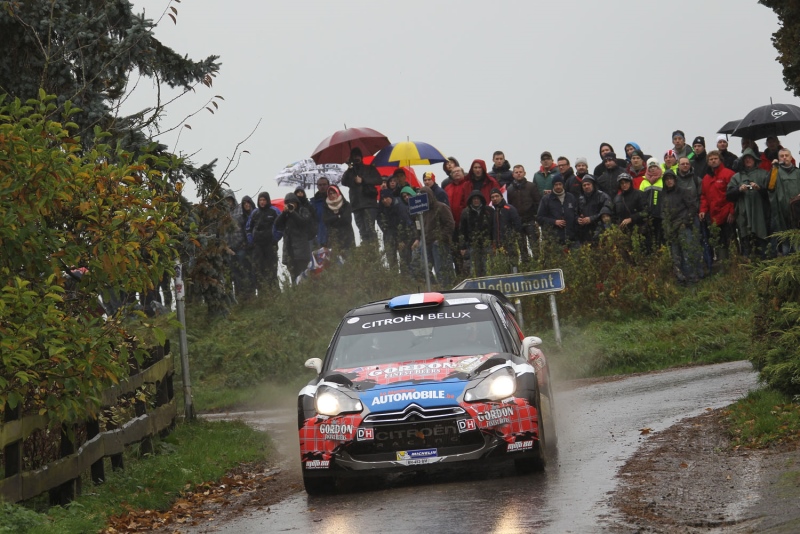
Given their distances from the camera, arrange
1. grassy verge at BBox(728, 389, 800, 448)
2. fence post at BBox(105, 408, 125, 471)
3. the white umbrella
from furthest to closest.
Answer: the white umbrella
fence post at BBox(105, 408, 125, 471)
grassy verge at BBox(728, 389, 800, 448)

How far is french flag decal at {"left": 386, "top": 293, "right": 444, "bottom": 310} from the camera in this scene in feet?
42.4

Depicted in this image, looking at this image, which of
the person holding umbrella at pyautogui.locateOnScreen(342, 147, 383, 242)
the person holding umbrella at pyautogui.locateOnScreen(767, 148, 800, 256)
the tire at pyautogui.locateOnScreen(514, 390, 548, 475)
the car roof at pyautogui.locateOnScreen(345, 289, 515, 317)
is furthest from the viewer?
the person holding umbrella at pyautogui.locateOnScreen(342, 147, 383, 242)

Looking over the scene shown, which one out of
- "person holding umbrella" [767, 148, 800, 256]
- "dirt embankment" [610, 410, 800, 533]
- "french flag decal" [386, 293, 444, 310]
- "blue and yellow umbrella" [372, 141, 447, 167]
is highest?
"blue and yellow umbrella" [372, 141, 447, 167]

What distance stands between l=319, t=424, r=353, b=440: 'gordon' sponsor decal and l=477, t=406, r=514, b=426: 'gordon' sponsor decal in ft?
3.63

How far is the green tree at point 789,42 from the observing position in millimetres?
19766

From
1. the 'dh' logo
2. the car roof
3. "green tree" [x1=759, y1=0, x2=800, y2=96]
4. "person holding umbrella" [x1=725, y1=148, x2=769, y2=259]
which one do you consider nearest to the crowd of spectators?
"person holding umbrella" [x1=725, y1=148, x2=769, y2=259]

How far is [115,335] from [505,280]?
10744 mm

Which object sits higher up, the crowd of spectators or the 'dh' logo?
the crowd of spectators

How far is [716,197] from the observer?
23.5 m

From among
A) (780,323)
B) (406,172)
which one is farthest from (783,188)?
(780,323)

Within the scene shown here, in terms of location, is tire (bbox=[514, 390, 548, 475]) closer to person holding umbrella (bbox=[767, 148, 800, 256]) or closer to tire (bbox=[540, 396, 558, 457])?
tire (bbox=[540, 396, 558, 457])

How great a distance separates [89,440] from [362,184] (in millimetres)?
14969

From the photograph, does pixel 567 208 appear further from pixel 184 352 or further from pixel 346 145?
pixel 184 352

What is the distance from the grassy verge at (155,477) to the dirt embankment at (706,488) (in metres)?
4.12
